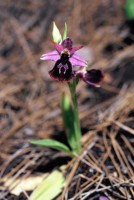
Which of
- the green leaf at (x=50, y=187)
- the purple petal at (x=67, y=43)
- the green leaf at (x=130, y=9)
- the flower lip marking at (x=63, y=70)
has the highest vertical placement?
the green leaf at (x=130, y=9)

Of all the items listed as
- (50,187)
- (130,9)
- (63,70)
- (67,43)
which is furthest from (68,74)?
(130,9)

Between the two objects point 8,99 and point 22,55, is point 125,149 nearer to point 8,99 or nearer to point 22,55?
point 8,99

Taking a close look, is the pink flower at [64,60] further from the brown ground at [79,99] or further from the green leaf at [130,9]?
the green leaf at [130,9]

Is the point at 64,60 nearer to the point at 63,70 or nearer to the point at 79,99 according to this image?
the point at 63,70

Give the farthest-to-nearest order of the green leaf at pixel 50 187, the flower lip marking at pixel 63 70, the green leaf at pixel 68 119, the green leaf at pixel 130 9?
the green leaf at pixel 130 9 < the green leaf at pixel 68 119 < the green leaf at pixel 50 187 < the flower lip marking at pixel 63 70

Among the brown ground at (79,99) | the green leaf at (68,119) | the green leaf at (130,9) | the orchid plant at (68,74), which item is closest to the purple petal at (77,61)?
the orchid plant at (68,74)

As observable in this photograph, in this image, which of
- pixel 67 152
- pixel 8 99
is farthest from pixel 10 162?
pixel 8 99
